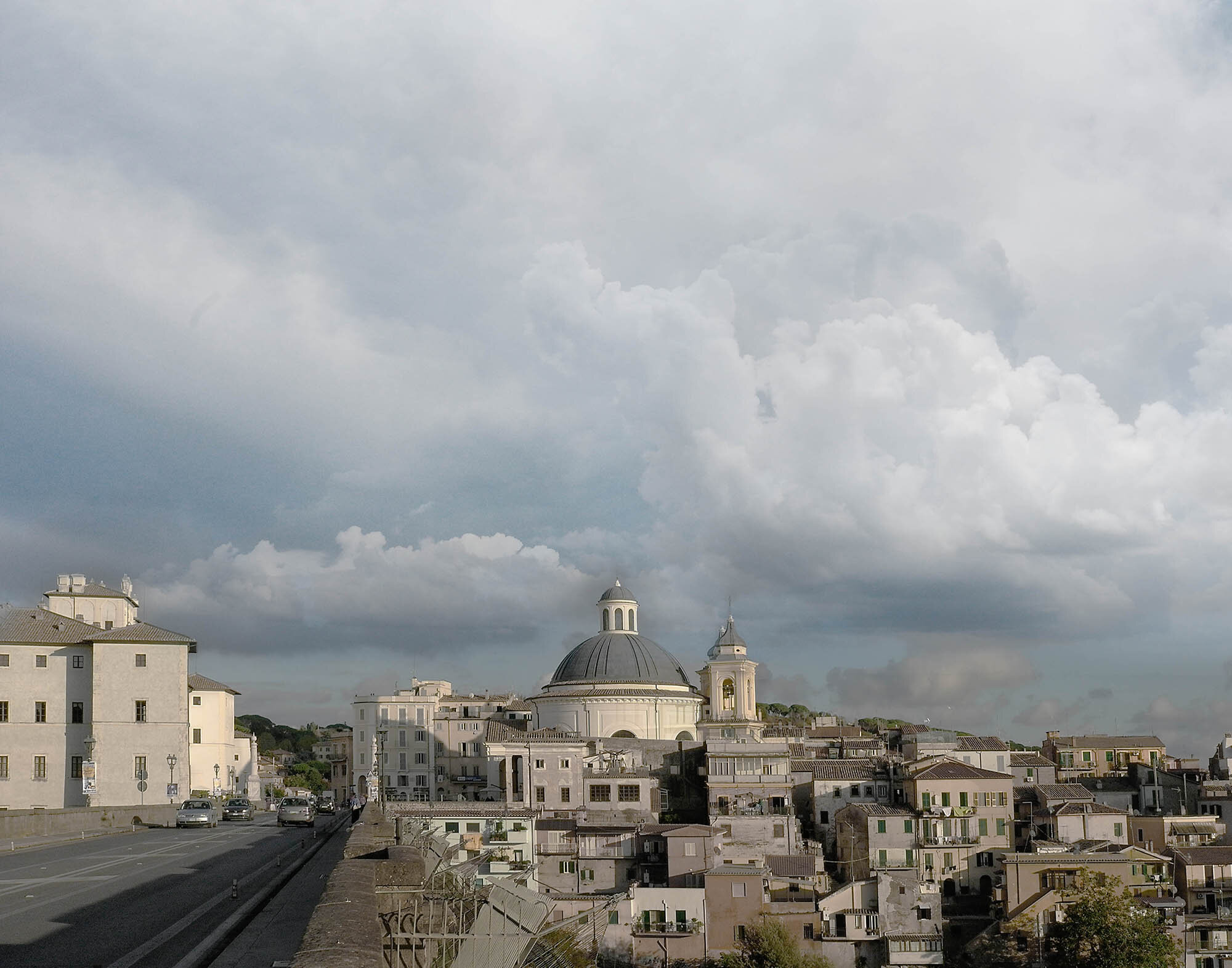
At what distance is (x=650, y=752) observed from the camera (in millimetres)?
86625

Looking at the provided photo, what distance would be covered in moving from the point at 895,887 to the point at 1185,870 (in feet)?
49.8

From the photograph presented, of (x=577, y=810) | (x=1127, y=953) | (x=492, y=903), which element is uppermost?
(x=492, y=903)

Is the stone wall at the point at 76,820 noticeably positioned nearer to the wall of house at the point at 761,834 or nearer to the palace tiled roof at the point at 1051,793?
Result: the wall of house at the point at 761,834

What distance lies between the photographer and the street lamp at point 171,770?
62.5 meters

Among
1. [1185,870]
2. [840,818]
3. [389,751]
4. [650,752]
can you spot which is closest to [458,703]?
[389,751]

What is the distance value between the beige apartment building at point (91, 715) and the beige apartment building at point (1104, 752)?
73005 millimetres

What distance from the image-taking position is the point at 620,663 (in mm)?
101750

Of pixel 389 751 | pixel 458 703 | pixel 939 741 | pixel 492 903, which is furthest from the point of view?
pixel 458 703

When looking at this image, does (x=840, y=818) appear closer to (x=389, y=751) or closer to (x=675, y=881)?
(x=675, y=881)

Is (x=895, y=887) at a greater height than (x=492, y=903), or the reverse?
(x=492, y=903)

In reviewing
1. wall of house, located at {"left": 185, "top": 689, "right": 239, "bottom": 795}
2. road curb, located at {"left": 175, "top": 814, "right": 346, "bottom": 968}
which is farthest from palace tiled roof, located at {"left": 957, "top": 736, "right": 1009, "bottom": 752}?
road curb, located at {"left": 175, "top": 814, "right": 346, "bottom": 968}

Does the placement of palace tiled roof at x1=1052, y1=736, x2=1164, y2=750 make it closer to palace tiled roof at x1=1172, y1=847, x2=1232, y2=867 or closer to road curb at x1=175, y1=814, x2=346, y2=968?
palace tiled roof at x1=1172, y1=847, x2=1232, y2=867

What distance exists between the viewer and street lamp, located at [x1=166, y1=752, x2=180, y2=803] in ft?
205

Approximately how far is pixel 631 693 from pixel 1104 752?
145 ft
